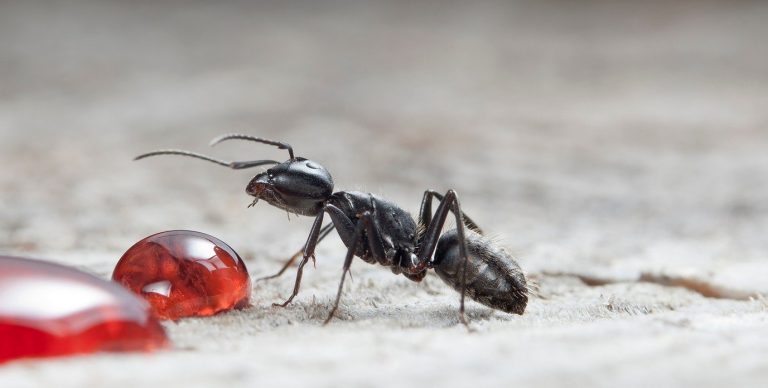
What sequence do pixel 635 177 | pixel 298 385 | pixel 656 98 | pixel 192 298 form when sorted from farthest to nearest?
1. pixel 656 98
2. pixel 635 177
3. pixel 192 298
4. pixel 298 385

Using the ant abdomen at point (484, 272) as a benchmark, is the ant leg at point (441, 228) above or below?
above

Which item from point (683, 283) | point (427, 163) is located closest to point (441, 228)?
point (683, 283)

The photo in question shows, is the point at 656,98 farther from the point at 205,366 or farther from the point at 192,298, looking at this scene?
the point at 205,366

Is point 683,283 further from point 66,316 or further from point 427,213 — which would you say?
point 66,316

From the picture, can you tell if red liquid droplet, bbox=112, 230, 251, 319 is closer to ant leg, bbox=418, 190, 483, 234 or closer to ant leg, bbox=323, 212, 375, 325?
ant leg, bbox=323, 212, 375, 325

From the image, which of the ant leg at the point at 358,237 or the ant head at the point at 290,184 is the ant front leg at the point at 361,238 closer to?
the ant leg at the point at 358,237

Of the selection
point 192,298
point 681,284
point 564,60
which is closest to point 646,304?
point 681,284

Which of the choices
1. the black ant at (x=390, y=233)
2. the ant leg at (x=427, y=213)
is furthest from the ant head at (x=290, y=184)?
the ant leg at (x=427, y=213)

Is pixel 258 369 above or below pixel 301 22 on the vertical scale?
below
